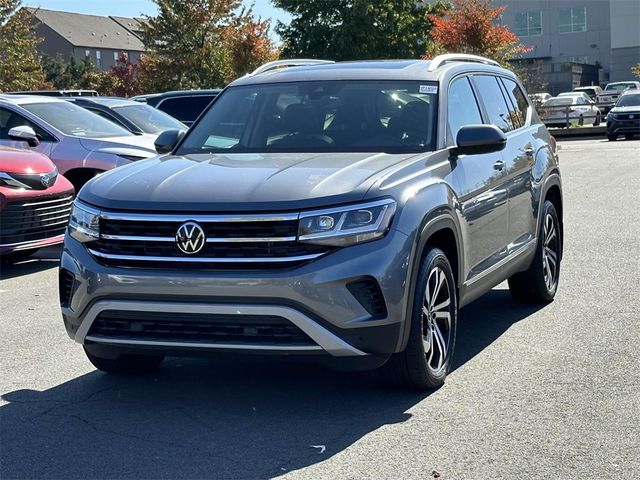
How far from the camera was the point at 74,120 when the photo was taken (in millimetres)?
13164

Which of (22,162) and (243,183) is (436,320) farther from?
(22,162)

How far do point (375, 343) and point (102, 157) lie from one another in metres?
7.99

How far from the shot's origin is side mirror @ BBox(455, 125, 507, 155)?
6.07 meters

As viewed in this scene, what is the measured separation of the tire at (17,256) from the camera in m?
10.5

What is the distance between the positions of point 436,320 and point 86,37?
105538mm

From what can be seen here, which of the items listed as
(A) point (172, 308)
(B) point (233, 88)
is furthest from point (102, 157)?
(A) point (172, 308)

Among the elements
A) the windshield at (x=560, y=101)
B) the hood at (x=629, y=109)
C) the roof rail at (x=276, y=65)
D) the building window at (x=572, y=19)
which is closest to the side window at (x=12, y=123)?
the roof rail at (x=276, y=65)

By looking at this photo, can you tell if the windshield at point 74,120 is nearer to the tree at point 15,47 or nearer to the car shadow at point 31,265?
the car shadow at point 31,265

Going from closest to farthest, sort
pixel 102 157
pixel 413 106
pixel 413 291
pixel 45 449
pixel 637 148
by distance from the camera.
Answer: pixel 45 449 < pixel 413 291 < pixel 413 106 < pixel 102 157 < pixel 637 148

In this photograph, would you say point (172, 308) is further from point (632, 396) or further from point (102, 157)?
point (102, 157)

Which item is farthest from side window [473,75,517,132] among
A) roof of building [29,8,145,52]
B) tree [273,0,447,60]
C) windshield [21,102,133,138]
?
roof of building [29,8,145,52]

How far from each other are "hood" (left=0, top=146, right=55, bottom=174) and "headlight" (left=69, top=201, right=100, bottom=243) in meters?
5.04

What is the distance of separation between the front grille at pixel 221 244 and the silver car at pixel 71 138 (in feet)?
23.4

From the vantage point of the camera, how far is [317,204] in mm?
4992
